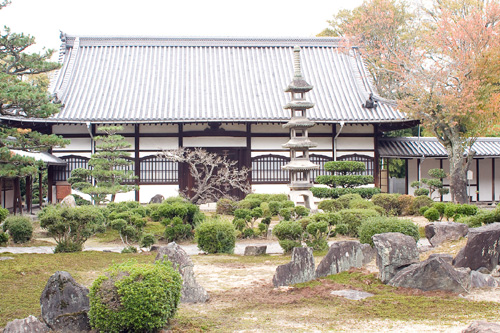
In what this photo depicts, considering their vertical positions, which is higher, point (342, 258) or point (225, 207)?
point (225, 207)

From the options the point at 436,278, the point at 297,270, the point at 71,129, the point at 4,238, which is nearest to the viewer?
the point at 436,278

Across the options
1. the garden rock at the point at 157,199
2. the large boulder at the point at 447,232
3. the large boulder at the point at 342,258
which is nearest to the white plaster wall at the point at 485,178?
the garden rock at the point at 157,199

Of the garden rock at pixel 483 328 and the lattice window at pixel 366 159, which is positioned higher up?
the lattice window at pixel 366 159

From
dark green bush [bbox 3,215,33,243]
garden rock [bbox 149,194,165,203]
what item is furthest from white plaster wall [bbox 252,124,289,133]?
dark green bush [bbox 3,215,33,243]

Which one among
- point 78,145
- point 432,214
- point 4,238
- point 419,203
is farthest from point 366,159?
point 4,238

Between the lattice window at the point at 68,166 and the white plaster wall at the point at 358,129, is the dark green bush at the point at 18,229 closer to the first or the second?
the lattice window at the point at 68,166

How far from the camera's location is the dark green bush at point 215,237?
1210 cm

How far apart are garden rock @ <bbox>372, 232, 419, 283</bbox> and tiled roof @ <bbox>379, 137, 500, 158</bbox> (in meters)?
17.1

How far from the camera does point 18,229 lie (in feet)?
44.7

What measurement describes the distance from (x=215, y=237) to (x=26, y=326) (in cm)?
Answer: 659

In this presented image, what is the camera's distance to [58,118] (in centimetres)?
2289

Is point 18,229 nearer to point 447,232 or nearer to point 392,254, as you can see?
point 392,254

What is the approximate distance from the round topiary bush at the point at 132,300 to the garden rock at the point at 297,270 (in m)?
2.71

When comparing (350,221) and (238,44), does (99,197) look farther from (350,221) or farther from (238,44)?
(238,44)
